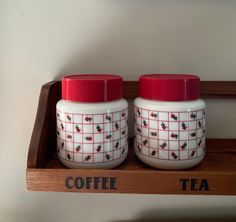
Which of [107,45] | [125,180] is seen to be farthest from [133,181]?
[107,45]

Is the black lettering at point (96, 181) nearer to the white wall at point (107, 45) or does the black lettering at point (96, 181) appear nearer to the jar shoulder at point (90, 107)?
the jar shoulder at point (90, 107)

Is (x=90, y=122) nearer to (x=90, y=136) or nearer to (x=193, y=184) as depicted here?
(x=90, y=136)

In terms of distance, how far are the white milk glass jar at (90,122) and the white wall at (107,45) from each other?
4.4 inches

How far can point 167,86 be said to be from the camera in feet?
1.15

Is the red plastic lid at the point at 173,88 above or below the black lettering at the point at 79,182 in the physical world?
above

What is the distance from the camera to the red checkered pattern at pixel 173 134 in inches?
13.8

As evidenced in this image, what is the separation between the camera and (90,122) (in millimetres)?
346

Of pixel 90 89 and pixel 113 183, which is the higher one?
pixel 90 89

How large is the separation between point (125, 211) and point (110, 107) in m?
0.22

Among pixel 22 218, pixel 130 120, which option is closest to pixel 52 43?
pixel 130 120

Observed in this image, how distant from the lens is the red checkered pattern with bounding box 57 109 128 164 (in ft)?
1.14

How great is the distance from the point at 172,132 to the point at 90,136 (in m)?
0.09

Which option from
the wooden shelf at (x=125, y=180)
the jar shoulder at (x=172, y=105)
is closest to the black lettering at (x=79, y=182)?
the wooden shelf at (x=125, y=180)

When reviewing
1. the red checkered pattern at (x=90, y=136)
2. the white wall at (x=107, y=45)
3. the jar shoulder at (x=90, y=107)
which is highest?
the white wall at (x=107, y=45)
